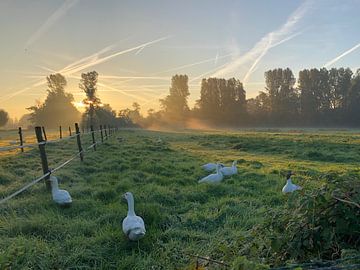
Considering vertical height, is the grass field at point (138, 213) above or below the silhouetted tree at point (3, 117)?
below

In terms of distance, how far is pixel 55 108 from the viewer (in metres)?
84.6

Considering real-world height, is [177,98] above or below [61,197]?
above

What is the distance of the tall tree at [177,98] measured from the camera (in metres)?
91.1

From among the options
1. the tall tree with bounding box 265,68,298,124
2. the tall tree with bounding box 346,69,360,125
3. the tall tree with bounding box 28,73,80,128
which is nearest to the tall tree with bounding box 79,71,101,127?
the tall tree with bounding box 28,73,80,128

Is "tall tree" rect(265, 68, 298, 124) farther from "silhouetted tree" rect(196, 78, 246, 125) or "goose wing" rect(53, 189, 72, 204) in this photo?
"goose wing" rect(53, 189, 72, 204)

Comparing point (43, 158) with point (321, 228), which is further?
point (43, 158)

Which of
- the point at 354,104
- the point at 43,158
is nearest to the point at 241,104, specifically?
the point at 354,104

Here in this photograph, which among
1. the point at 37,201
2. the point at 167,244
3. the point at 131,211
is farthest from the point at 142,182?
the point at 167,244

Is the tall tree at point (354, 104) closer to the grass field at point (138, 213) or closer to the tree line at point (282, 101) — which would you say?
the tree line at point (282, 101)

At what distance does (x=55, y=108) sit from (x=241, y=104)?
4897 centimetres

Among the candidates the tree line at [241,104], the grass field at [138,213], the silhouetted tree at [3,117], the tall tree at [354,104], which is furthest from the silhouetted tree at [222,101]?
the grass field at [138,213]

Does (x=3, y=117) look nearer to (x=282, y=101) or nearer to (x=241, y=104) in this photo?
(x=241, y=104)

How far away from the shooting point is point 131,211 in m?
5.77

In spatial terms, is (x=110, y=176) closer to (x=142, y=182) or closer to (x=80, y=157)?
(x=142, y=182)
